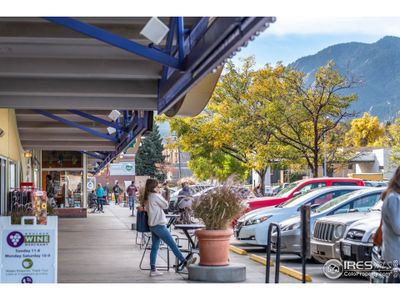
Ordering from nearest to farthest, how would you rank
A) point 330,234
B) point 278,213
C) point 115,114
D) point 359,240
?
point 359,240
point 330,234
point 278,213
point 115,114

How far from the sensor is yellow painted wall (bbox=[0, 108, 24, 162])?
18875 millimetres

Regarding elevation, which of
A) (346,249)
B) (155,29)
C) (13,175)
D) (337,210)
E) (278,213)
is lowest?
(346,249)

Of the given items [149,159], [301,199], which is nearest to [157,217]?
[301,199]

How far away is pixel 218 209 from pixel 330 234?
2.21 m

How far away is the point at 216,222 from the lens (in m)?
13.0

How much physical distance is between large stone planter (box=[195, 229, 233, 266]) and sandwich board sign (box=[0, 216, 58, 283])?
2869 mm

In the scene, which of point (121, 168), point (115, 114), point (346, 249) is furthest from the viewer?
point (121, 168)

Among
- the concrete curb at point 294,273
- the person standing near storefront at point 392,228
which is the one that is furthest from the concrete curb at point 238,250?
the person standing near storefront at point 392,228

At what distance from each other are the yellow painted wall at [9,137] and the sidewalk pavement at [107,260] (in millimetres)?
2692

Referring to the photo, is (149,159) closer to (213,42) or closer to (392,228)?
(213,42)

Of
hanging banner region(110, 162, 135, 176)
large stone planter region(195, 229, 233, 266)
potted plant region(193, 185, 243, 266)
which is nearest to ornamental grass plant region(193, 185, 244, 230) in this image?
potted plant region(193, 185, 243, 266)

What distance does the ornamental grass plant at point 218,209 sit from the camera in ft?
42.5

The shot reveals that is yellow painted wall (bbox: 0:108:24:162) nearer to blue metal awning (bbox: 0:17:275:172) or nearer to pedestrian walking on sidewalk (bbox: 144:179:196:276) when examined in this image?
blue metal awning (bbox: 0:17:275:172)

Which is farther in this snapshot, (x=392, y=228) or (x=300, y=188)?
(x=300, y=188)
